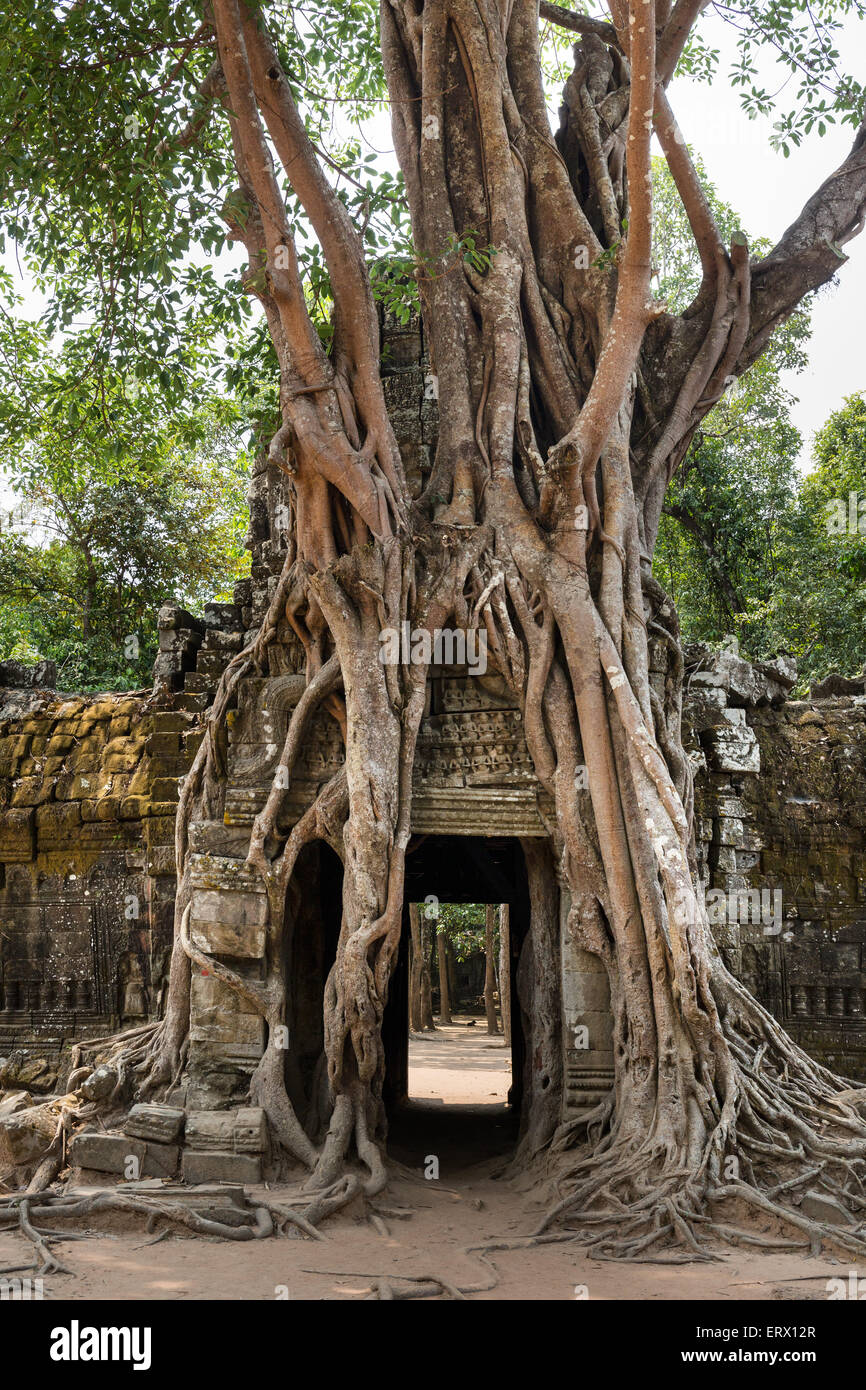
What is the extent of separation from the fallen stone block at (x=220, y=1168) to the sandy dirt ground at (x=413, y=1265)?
0.44 ft

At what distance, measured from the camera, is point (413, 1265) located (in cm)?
417

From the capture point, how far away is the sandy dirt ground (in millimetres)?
3795

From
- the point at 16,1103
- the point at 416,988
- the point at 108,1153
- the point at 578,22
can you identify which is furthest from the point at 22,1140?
the point at 416,988

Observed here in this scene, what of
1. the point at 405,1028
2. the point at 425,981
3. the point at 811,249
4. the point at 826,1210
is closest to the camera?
the point at 826,1210

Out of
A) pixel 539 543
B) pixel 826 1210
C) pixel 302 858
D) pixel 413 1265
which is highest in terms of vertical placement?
pixel 539 543

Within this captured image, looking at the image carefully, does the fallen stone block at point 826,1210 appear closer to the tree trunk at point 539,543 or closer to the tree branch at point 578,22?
the tree trunk at point 539,543

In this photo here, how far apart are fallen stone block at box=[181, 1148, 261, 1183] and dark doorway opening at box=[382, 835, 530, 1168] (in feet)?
4.90

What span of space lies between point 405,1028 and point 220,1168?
4.39 m

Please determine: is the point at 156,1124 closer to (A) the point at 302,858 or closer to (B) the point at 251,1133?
(B) the point at 251,1133

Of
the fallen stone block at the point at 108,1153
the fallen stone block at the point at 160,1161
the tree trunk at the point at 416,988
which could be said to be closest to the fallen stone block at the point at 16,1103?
the fallen stone block at the point at 108,1153

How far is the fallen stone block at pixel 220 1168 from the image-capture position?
507 centimetres

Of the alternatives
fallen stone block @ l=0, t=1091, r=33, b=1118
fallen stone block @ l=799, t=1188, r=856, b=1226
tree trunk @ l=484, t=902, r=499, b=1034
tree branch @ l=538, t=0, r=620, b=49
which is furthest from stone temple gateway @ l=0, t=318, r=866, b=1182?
tree trunk @ l=484, t=902, r=499, b=1034

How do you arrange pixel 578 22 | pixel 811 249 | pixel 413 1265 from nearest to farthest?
pixel 413 1265
pixel 811 249
pixel 578 22
